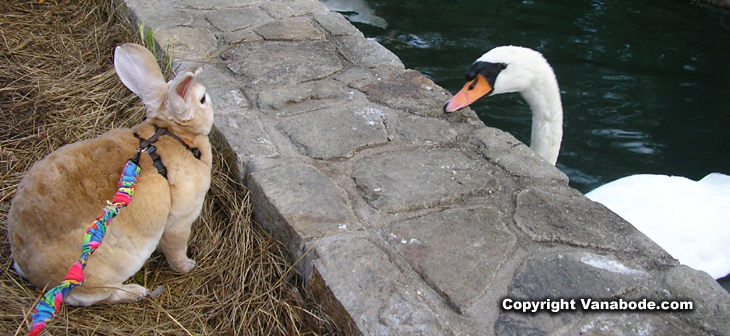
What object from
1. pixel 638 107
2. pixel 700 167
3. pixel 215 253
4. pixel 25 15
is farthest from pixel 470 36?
pixel 215 253

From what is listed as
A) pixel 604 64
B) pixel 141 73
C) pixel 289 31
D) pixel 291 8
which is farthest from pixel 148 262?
pixel 604 64

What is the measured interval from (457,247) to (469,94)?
4.70 feet

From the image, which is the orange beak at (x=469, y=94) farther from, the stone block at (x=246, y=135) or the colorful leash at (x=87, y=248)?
the colorful leash at (x=87, y=248)

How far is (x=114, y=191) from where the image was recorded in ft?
6.24

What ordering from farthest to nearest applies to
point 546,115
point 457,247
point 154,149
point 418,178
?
point 546,115 → point 418,178 → point 457,247 → point 154,149

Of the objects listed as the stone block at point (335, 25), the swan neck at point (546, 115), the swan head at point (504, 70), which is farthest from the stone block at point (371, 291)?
the stone block at point (335, 25)

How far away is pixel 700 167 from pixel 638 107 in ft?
2.93

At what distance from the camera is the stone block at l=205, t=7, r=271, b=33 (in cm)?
425

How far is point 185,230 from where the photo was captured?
7.11ft

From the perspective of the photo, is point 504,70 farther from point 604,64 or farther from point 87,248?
point 604,64

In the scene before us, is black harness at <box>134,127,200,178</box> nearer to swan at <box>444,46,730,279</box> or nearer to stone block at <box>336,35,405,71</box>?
swan at <box>444,46,730,279</box>

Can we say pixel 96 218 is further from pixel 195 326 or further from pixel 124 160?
pixel 195 326

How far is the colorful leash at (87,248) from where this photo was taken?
158 centimetres

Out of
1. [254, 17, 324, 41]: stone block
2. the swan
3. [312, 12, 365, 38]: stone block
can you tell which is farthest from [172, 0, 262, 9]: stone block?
the swan
